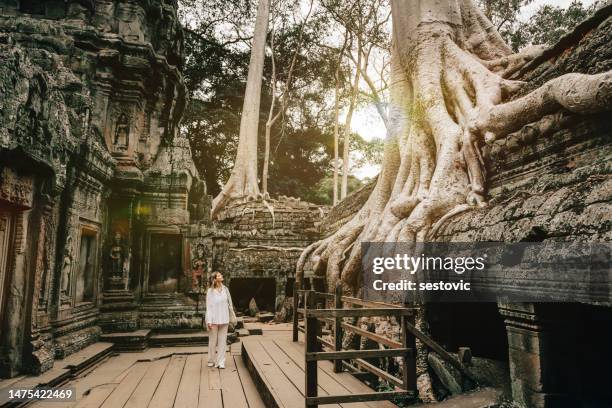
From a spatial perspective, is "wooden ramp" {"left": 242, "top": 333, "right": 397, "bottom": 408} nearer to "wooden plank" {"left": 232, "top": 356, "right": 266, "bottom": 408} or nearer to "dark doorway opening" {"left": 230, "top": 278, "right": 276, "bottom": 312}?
"wooden plank" {"left": 232, "top": 356, "right": 266, "bottom": 408}

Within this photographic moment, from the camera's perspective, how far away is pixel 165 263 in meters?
6.77

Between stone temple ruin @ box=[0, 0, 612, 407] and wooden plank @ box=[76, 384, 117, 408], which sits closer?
stone temple ruin @ box=[0, 0, 612, 407]

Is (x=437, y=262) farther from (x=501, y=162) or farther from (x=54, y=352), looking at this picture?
(x=54, y=352)

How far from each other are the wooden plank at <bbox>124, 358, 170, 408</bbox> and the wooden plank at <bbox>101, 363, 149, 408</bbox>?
0.05 m

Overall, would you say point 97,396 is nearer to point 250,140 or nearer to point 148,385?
point 148,385

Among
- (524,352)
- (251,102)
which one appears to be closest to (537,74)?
(524,352)

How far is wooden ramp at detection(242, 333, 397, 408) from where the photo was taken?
10.2 ft

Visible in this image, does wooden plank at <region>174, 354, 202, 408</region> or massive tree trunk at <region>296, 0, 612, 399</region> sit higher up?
massive tree trunk at <region>296, 0, 612, 399</region>

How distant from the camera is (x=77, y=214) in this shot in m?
5.26

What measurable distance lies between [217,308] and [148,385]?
1.11 meters

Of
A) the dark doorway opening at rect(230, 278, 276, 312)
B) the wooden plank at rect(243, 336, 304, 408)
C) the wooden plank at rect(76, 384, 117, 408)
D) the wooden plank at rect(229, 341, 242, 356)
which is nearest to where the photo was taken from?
the wooden plank at rect(243, 336, 304, 408)

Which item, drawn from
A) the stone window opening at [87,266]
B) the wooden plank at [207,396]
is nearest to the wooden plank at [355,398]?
the wooden plank at [207,396]

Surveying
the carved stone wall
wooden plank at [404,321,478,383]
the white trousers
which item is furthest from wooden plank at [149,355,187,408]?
wooden plank at [404,321,478,383]

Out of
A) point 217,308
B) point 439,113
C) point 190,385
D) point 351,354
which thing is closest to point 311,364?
point 351,354
